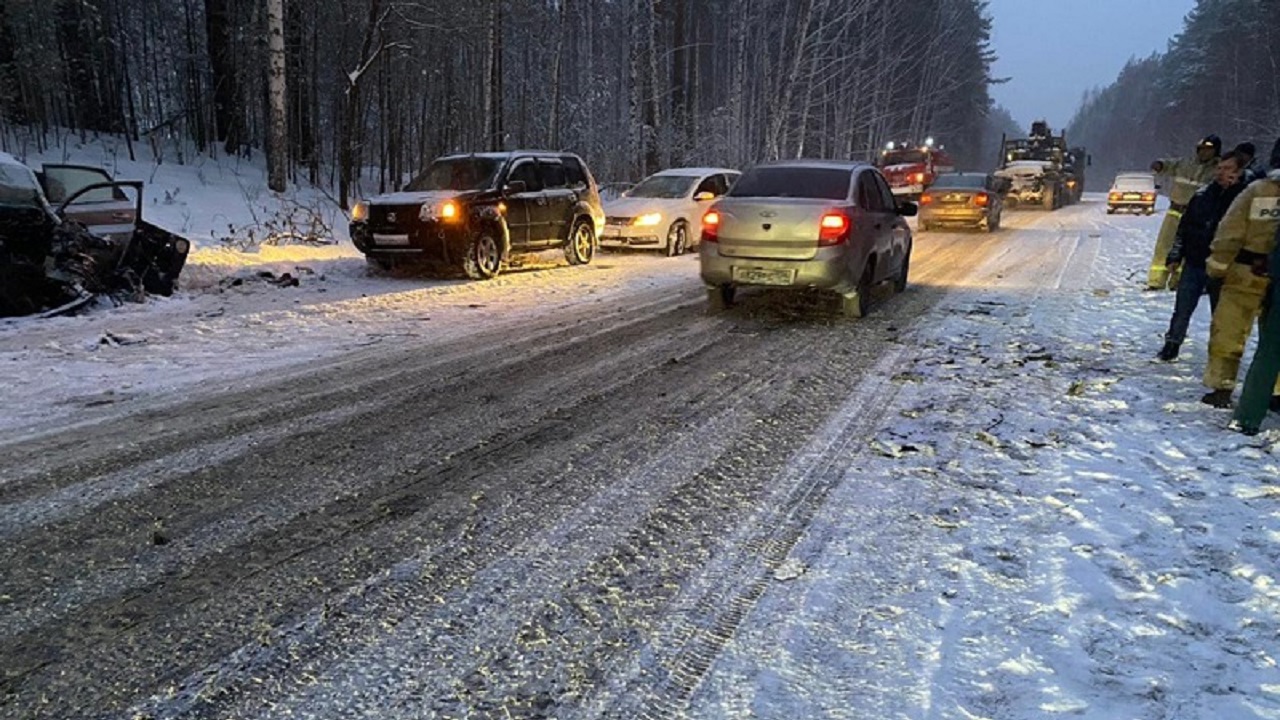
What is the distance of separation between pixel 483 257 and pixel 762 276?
561cm

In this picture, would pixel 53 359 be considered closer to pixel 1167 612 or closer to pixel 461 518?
pixel 461 518

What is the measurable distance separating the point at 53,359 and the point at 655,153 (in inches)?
878

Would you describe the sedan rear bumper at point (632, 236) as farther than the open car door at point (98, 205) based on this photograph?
Yes

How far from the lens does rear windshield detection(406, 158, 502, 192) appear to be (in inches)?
512

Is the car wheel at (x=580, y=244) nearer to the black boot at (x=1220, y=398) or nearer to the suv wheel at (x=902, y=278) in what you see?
the suv wheel at (x=902, y=278)

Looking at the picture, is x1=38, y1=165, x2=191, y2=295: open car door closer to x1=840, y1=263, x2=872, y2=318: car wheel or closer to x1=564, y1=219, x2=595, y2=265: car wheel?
x1=564, y1=219, x2=595, y2=265: car wheel

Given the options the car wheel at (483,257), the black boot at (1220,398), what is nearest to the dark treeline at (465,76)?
the car wheel at (483,257)

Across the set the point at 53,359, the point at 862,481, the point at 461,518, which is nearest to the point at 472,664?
the point at 461,518

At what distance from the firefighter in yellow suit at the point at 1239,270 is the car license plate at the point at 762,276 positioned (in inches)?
153

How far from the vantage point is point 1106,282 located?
12.2 m

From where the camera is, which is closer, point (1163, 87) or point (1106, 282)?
point (1106, 282)

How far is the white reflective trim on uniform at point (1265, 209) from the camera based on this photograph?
4.98 m

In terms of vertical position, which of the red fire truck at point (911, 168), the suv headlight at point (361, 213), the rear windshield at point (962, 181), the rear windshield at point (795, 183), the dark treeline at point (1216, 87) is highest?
the dark treeline at point (1216, 87)

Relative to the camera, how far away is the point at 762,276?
8.67 meters
